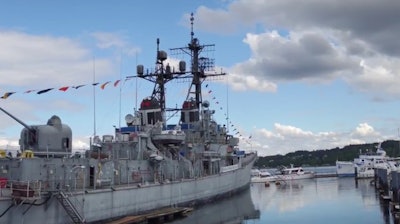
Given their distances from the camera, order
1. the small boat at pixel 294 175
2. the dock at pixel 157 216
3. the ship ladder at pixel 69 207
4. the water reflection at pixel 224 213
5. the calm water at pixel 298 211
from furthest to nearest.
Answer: the small boat at pixel 294 175, the water reflection at pixel 224 213, the calm water at pixel 298 211, the dock at pixel 157 216, the ship ladder at pixel 69 207

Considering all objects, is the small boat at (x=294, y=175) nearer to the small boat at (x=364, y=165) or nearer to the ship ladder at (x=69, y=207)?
the small boat at (x=364, y=165)

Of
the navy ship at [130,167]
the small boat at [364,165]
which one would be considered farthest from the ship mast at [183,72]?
the small boat at [364,165]

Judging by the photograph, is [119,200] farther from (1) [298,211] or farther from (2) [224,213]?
(1) [298,211]

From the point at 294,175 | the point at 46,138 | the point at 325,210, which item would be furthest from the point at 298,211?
the point at 294,175

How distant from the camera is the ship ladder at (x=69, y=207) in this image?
30.2 meters

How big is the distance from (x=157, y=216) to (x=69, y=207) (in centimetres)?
919

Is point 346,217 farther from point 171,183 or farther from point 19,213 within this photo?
point 19,213

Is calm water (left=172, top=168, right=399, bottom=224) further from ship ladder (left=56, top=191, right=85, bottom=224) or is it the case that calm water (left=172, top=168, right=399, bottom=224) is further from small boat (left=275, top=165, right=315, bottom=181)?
small boat (left=275, top=165, right=315, bottom=181)

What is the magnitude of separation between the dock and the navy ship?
1.03 metres

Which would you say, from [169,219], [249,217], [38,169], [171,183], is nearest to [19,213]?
[38,169]

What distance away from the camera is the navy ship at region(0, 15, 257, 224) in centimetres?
3028

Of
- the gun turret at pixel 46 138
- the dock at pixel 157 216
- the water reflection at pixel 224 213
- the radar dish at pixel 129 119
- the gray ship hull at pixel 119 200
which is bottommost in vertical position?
the water reflection at pixel 224 213

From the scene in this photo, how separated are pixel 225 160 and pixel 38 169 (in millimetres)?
38684

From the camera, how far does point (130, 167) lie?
134 feet
